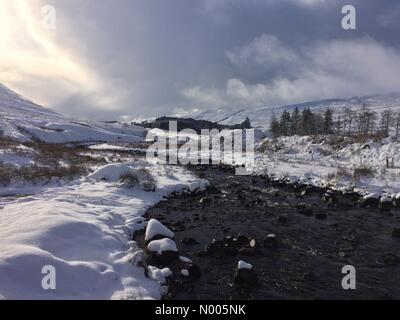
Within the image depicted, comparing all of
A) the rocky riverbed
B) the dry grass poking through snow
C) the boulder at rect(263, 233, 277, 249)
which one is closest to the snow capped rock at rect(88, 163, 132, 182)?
the dry grass poking through snow

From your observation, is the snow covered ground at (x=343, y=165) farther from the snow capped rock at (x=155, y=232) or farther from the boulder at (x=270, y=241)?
the snow capped rock at (x=155, y=232)

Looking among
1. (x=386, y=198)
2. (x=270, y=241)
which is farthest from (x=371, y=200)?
(x=270, y=241)

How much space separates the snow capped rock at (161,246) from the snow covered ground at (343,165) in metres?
16.3

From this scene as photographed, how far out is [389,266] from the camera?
12.4 metres

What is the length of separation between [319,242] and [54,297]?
10.4m

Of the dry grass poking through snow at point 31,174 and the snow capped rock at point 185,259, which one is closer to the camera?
the snow capped rock at point 185,259

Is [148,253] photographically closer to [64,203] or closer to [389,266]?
[64,203]

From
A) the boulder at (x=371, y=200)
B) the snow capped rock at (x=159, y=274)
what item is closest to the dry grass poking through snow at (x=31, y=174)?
the snow capped rock at (x=159, y=274)

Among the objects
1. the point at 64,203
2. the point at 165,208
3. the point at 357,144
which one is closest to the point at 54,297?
the point at 64,203

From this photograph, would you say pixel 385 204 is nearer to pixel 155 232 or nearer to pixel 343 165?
pixel 155 232

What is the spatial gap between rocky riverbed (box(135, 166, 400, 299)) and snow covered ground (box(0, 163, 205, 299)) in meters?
1.26

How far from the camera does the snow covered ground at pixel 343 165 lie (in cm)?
2592

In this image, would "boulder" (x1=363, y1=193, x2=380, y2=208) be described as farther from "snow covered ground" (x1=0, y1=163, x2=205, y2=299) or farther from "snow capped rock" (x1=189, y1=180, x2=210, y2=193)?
"snow covered ground" (x1=0, y1=163, x2=205, y2=299)
